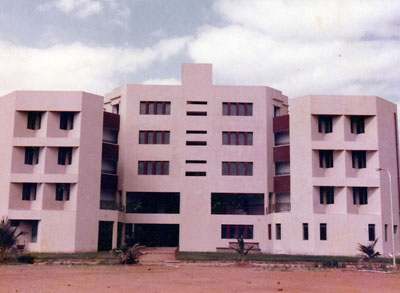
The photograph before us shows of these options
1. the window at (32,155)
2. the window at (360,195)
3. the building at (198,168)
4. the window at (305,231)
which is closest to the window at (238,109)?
the building at (198,168)

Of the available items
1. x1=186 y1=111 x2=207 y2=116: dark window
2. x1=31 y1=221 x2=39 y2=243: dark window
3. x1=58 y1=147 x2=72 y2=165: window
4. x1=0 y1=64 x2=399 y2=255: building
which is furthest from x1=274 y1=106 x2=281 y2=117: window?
x1=31 y1=221 x2=39 y2=243: dark window

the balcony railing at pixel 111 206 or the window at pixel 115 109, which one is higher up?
the window at pixel 115 109

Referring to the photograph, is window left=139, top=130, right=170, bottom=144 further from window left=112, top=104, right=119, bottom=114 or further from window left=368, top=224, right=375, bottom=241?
window left=368, top=224, right=375, bottom=241

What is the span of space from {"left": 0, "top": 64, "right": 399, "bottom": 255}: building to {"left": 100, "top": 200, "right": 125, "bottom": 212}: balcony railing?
0.11 meters

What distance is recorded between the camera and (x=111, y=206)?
1925 inches

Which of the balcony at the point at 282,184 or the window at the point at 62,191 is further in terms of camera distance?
the balcony at the point at 282,184

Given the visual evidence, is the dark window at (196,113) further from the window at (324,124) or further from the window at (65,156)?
the window at (65,156)

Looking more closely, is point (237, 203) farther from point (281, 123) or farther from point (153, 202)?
point (281, 123)

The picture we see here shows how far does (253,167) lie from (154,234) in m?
11.6

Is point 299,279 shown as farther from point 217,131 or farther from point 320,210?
point 217,131

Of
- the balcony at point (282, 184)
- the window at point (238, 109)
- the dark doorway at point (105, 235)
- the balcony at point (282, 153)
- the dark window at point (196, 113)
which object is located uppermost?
the window at point (238, 109)

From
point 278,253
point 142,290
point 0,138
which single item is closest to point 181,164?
point 278,253

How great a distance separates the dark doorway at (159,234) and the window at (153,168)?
5.23m

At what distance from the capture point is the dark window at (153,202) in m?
49.9
